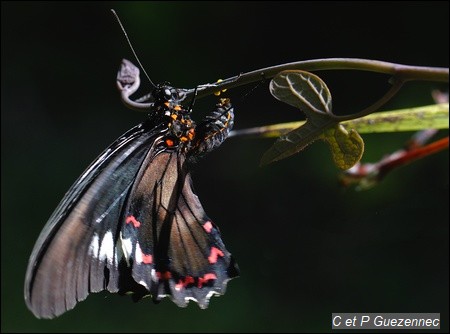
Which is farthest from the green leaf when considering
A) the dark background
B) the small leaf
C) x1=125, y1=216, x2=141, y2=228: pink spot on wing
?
the dark background

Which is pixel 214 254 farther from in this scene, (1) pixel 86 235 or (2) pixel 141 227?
(1) pixel 86 235

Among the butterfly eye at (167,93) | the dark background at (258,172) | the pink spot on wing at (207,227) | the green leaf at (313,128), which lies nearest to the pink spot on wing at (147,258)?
the pink spot on wing at (207,227)

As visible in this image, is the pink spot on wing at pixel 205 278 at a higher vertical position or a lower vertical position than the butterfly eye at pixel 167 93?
lower

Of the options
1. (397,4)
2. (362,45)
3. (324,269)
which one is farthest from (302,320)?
(397,4)

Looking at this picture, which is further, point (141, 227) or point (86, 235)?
point (141, 227)

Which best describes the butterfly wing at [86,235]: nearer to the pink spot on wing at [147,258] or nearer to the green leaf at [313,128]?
the pink spot on wing at [147,258]

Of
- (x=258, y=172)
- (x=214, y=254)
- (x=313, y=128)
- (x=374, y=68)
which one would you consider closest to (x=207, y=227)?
(x=214, y=254)

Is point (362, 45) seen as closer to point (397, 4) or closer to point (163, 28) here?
point (397, 4)
